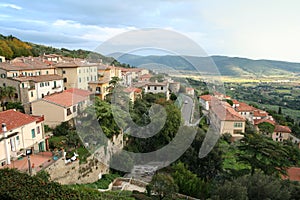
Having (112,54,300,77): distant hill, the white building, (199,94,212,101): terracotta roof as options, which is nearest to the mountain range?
(112,54,300,77): distant hill

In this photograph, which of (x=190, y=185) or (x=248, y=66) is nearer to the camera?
(x=190, y=185)

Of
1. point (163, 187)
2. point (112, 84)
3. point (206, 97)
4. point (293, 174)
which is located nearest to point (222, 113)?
point (206, 97)

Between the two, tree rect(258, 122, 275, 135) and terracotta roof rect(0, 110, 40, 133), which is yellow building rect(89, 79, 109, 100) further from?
tree rect(258, 122, 275, 135)

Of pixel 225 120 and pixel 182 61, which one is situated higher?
pixel 182 61

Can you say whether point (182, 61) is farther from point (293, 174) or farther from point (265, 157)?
point (293, 174)

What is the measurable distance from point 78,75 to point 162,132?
868cm

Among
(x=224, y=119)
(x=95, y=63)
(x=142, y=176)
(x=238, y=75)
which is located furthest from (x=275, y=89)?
(x=142, y=176)

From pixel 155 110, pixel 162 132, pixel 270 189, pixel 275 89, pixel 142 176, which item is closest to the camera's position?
pixel 270 189

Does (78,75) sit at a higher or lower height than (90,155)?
higher

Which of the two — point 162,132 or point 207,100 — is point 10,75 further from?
point 207,100

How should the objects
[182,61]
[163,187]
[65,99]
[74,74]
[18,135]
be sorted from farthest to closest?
[74,74] → [65,99] → [182,61] → [18,135] → [163,187]

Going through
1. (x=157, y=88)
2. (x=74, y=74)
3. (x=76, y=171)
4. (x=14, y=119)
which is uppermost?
(x=74, y=74)

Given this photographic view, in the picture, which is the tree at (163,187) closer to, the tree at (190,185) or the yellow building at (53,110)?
the tree at (190,185)

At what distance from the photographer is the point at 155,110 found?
46.5 feet
